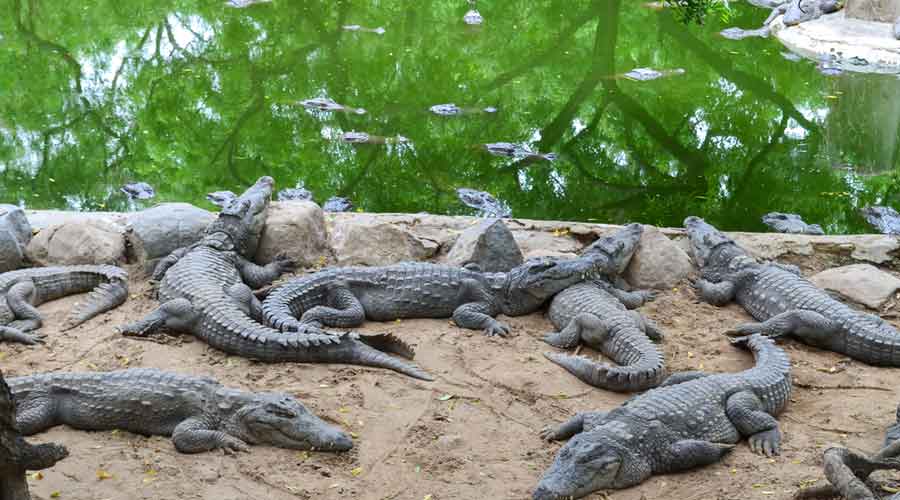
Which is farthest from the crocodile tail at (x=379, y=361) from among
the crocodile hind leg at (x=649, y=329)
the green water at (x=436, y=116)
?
the green water at (x=436, y=116)

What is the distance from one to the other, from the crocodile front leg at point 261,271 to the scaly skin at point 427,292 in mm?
549

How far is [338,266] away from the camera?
7.46m

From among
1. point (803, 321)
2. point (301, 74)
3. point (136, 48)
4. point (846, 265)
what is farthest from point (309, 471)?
point (136, 48)

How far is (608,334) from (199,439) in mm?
2581

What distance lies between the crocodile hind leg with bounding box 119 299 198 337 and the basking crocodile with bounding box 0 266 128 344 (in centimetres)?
49

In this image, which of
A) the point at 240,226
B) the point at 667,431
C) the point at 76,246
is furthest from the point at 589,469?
the point at 76,246

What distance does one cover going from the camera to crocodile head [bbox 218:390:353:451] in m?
4.98

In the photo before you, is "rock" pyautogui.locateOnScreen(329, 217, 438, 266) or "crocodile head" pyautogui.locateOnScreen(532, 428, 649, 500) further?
"rock" pyautogui.locateOnScreen(329, 217, 438, 266)

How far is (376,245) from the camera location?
755cm

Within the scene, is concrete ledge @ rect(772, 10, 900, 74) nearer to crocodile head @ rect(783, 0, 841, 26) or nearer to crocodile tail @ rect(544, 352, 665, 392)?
crocodile head @ rect(783, 0, 841, 26)

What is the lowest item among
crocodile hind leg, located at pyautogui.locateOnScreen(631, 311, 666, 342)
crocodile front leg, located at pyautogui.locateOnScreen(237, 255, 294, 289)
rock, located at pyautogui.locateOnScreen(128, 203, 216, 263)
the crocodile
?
the crocodile

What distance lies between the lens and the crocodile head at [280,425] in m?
4.98

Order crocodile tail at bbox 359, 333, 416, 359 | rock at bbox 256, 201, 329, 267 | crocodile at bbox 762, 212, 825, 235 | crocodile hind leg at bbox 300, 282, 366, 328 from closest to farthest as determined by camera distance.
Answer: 1. crocodile tail at bbox 359, 333, 416, 359
2. crocodile hind leg at bbox 300, 282, 366, 328
3. rock at bbox 256, 201, 329, 267
4. crocodile at bbox 762, 212, 825, 235

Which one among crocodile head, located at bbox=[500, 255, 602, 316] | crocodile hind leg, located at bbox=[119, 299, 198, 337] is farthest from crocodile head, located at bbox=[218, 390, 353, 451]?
crocodile head, located at bbox=[500, 255, 602, 316]
